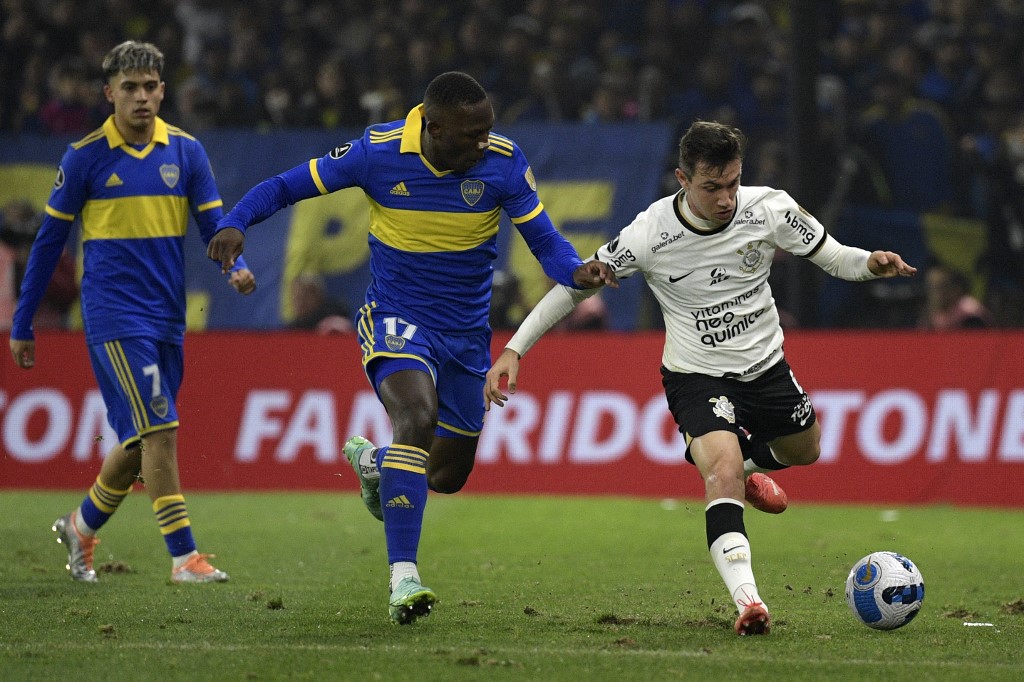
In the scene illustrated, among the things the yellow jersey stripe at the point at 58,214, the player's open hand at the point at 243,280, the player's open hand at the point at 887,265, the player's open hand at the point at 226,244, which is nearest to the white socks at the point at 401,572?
the player's open hand at the point at 243,280

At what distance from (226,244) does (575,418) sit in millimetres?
6500

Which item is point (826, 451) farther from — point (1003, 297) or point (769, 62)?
point (769, 62)

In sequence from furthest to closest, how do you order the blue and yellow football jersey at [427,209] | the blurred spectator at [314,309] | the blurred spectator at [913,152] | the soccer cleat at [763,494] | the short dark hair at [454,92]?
the blurred spectator at [314,309]
the blurred spectator at [913,152]
the soccer cleat at [763,494]
the blue and yellow football jersey at [427,209]
the short dark hair at [454,92]

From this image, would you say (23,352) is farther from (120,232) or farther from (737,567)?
(737,567)

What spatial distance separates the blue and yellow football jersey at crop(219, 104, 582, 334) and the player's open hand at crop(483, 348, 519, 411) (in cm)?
39

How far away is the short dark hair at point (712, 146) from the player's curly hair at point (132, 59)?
2.96 meters

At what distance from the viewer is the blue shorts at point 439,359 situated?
6367mm

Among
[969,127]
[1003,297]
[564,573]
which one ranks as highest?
[969,127]

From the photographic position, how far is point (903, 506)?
1157 centimetres

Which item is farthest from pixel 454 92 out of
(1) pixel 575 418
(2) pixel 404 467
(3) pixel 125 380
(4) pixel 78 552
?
(1) pixel 575 418

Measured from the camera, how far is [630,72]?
49.6ft

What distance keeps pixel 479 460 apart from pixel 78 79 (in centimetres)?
690

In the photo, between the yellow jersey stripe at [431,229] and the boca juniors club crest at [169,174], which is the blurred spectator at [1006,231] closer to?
the yellow jersey stripe at [431,229]

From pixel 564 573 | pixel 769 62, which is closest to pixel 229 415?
pixel 564 573
